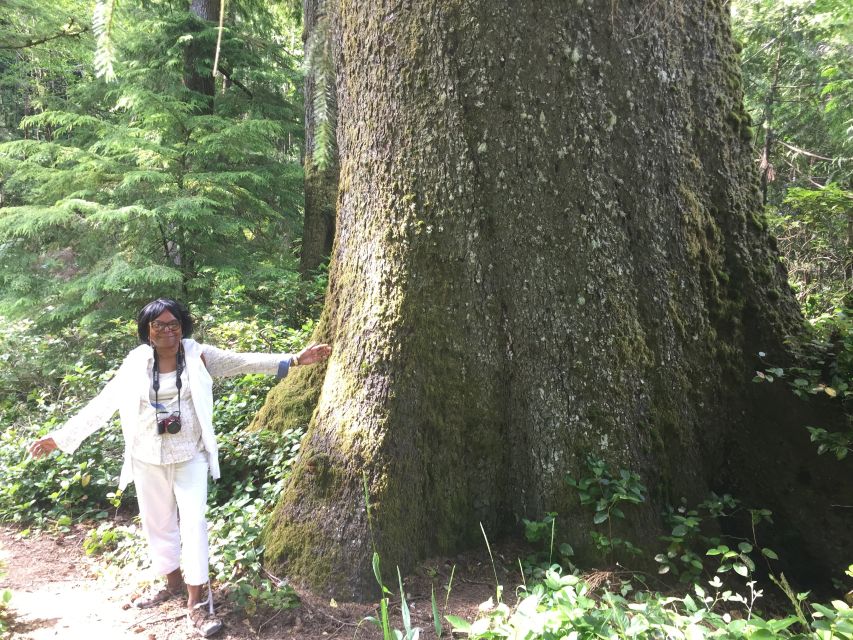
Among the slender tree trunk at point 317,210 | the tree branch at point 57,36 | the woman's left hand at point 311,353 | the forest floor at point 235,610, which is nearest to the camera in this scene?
the forest floor at point 235,610

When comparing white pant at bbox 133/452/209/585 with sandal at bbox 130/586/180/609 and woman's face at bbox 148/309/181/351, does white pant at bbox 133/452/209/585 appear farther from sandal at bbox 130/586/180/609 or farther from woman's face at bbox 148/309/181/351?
woman's face at bbox 148/309/181/351

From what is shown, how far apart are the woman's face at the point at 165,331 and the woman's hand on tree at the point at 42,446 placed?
782 mm

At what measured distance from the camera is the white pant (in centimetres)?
308

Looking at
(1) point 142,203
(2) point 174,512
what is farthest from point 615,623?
(1) point 142,203

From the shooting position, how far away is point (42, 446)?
3139 millimetres

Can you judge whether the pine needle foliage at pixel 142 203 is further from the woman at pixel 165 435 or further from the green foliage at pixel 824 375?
the green foliage at pixel 824 375

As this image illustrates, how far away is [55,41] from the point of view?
8836mm

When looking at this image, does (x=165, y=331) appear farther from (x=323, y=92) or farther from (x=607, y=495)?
(x=607, y=495)

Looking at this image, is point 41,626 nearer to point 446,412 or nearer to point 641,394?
point 446,412

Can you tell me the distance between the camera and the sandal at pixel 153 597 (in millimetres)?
3309

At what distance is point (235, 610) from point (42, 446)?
4.77 ft

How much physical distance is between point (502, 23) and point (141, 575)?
4133mm

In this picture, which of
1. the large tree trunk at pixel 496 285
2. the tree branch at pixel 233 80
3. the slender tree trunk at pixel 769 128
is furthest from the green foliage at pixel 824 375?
the tree branch at pixel 233 80

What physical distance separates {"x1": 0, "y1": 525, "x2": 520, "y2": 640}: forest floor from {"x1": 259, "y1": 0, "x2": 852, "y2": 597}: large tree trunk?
14 cm
